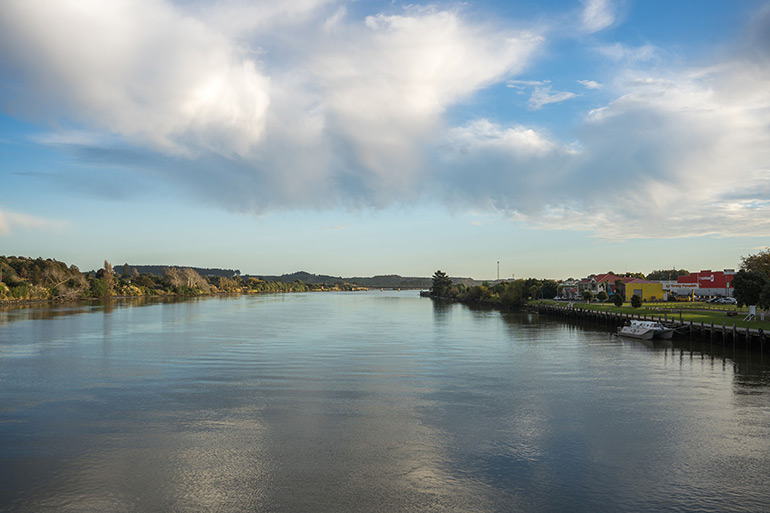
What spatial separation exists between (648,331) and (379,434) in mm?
41338

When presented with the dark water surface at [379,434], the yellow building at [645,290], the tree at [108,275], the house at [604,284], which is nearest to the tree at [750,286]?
the dark water surface at [379,434]

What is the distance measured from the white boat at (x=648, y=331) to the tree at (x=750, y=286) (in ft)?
22.2

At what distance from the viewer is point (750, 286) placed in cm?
4928

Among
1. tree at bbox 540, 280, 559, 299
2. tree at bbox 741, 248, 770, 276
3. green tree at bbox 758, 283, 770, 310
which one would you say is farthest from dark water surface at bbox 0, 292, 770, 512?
tree at bbox 540, 280, 559, 299

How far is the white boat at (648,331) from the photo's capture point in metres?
51.2

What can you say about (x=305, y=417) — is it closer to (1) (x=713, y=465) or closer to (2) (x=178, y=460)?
(2) (x=178, y=460)

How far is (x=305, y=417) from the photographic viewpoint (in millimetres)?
20750

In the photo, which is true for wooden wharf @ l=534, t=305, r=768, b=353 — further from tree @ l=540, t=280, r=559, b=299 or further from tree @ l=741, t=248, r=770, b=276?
tree @ l=540, t=280, r=559, b=299

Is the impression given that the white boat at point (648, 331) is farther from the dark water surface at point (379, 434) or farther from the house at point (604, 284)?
the house at point (604, 284)

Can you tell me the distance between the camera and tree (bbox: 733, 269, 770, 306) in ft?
161

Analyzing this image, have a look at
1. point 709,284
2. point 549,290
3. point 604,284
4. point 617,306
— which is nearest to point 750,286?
point 617,306

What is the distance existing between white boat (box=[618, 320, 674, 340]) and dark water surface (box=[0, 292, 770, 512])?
14033 millimetres

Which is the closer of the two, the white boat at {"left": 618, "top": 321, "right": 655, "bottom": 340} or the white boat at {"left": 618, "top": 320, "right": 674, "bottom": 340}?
the white boat at {"left": 618, "top": 320, "right": 674, "bottom": 340}

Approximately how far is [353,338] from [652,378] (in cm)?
2767
